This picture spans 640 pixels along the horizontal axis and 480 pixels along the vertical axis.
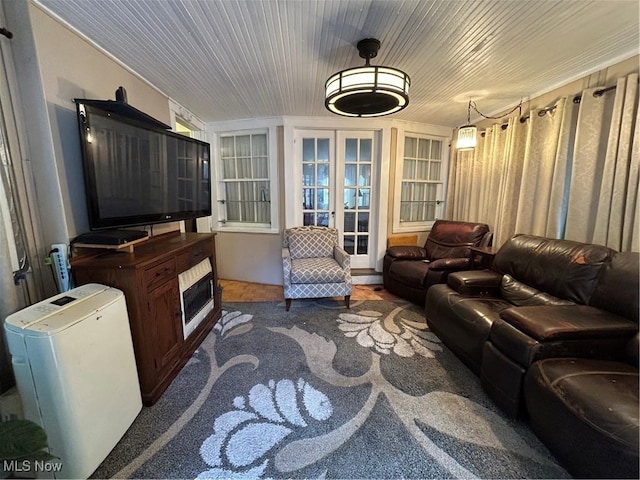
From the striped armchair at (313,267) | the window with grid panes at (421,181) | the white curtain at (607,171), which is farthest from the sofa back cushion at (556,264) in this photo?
the window with grid panes at (421,181)

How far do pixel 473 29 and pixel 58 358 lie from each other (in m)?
2.72

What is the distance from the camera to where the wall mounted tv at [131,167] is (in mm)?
1445

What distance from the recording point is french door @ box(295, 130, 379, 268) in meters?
3.52

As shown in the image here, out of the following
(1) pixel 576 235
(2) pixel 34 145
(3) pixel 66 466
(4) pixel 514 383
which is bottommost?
(3) pixel 66 466

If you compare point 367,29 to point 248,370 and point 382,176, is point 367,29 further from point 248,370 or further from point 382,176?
point 248,370

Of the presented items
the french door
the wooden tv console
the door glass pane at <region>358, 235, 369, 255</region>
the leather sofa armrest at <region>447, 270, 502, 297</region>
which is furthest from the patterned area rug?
the french door

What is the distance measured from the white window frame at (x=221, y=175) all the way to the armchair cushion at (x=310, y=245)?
0.45 m

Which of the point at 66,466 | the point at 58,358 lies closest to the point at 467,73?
the point at 58,358

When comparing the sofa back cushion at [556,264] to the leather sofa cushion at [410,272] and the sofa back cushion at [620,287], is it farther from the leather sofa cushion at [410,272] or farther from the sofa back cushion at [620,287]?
the leather sofa cushion at [410,272]

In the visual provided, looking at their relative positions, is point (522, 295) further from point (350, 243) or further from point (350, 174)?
point (350, 174)

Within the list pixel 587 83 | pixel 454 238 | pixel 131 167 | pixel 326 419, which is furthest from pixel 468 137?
pixel 131 167

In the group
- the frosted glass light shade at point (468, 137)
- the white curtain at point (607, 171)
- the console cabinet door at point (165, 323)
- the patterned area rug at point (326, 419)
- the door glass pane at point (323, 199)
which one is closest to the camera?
the patterned area rug at point (326, 419)

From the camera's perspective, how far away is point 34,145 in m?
1.41

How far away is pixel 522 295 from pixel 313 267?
1.88 metres
